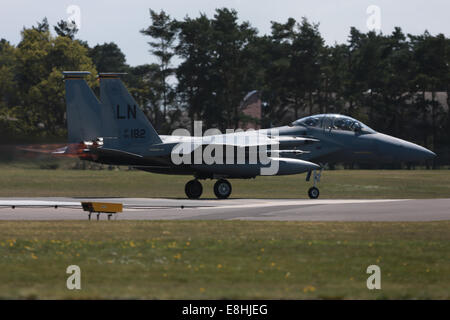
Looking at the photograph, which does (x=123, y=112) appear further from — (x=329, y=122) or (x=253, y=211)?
(x=329, y=122)

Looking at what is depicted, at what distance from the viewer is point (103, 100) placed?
96.7 ft

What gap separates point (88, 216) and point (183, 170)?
10050 millimetres

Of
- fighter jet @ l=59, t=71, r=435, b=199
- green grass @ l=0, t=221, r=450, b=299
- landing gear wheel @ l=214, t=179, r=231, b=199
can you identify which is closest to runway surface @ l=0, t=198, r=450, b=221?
green grass @ l=0, t=221, r=450, b=299

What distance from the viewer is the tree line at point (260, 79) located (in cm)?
7619

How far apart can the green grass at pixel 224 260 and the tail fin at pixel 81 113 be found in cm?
1254

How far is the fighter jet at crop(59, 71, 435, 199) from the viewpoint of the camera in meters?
29.6

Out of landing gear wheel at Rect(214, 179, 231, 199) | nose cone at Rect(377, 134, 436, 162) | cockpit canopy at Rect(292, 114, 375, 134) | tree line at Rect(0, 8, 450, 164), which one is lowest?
landing gear wheel at Rect(214, 179, 231, 199)

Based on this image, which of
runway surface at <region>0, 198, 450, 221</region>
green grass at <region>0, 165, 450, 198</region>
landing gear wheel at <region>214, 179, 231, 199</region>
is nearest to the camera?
runway surface at <region>0, 198, 450, 221</region>

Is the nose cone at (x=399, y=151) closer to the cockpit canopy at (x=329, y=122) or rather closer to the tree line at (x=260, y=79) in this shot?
the cockpit canopy at (x=329, y=122)

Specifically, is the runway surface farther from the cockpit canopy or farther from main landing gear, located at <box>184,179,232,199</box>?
the cockpit canopy

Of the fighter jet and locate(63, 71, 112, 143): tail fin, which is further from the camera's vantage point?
locate(63, 71, 112, 143): tail fin

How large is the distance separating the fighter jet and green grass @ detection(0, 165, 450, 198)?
485cm
